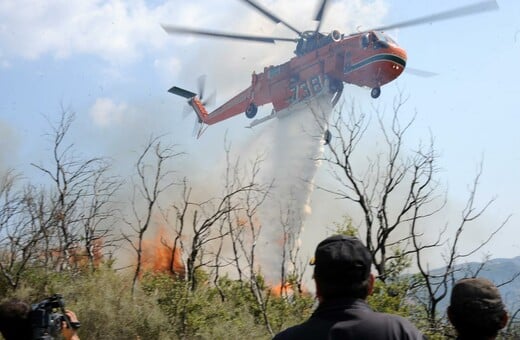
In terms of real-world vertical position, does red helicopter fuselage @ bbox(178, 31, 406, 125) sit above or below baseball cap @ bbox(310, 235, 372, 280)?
above

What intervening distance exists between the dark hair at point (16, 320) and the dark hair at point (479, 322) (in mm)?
2276

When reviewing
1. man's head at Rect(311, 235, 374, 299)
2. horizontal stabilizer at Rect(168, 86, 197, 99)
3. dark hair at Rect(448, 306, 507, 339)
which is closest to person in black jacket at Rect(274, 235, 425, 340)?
man's head at Rect(311, 235, 374, 299)

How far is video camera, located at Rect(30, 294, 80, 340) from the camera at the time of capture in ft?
12.1

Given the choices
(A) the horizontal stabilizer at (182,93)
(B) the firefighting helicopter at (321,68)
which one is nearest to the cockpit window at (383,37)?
(B) the firefighting helicopter at (321,68)

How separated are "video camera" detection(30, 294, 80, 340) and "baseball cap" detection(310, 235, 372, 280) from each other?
1.51m

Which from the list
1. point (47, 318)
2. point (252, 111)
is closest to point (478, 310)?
point (47, 318)

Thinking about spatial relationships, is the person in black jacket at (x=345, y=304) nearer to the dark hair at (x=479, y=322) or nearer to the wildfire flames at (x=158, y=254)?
the dark hair at (x=479, y=322)

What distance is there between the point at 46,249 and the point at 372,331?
18.6m

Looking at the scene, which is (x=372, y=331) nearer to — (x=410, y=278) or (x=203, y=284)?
(x=410, y=278)

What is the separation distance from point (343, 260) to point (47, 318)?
5.49ft

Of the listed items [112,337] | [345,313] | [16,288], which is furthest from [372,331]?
[16,288]

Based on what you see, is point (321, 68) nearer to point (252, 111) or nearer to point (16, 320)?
point (252, 111)

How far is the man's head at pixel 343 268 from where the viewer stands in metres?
3.10

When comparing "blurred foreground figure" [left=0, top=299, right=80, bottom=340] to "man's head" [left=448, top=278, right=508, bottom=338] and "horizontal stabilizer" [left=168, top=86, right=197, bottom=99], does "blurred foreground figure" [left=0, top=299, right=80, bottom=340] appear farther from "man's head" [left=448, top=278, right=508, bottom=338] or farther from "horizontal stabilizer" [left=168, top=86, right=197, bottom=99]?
"horizontal stabilizer" [left=168, top=86, right=197, bottom=99]
